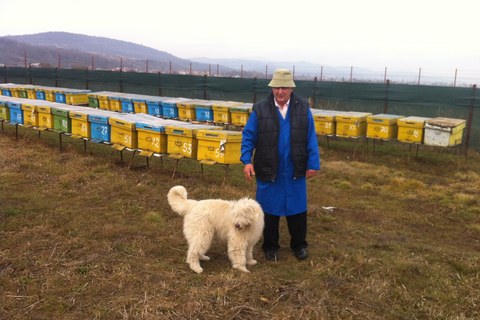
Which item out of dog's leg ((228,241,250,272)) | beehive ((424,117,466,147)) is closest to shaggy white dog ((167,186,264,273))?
dog's leg ((228,241,250,272))

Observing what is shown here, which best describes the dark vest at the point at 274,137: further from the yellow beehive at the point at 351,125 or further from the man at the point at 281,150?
the yellow beehive at the point at 351,125

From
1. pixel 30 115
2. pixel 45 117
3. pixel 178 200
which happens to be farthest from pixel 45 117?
pixel 178 200

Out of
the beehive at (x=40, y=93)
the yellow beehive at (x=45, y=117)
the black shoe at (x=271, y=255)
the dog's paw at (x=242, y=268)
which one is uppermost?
the beehive at (x=40, y=93)

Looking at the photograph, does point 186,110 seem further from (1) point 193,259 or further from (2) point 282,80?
(1) point 193,259

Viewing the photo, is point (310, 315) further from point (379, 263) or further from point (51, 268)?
point (51, 268)

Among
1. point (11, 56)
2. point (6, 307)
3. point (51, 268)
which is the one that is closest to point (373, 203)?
point (51, 268)

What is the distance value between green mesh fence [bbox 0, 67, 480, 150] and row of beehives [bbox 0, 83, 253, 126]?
3.47 m

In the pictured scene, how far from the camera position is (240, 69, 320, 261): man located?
5.00 meters

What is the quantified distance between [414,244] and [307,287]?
2511 mm

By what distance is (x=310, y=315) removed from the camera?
3738 millimetres

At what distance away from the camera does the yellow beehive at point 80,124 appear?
395 inches

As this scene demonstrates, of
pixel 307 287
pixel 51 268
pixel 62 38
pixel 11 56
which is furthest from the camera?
pixel 62 38

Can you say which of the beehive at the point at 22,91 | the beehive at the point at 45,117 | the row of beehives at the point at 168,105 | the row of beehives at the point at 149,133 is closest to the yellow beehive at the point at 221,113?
the row of beehives at the point at 168,105

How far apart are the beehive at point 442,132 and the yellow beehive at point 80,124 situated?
919cm
